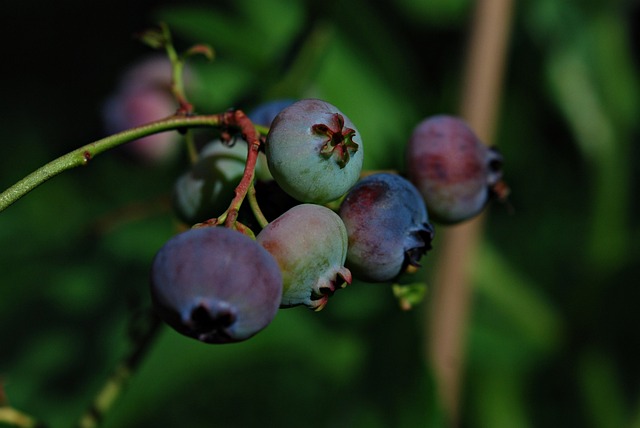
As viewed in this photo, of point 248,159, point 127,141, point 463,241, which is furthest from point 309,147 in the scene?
point 463,241

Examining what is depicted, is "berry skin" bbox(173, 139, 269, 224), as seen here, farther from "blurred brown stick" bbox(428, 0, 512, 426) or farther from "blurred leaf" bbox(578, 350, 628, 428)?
"blurred leaf" bbox(578, 350, 628, 428)

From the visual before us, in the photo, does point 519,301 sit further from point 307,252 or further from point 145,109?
point 307,252

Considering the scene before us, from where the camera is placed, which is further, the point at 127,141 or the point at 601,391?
the point at 601,391

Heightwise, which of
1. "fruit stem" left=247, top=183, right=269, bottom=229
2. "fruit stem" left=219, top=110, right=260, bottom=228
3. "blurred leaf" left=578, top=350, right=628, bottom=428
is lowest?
"blurred leaf" left=578, top=350, right=628, bottom=428

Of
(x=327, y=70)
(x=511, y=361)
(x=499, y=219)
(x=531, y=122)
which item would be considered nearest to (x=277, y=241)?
(x=327, y=70)

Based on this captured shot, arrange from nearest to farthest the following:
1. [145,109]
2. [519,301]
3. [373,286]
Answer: [145,109] < [373,286] < [519,301]

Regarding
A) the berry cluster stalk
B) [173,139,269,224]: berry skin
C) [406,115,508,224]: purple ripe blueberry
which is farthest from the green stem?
[406,115,508,224]: purple ripe blueberry
